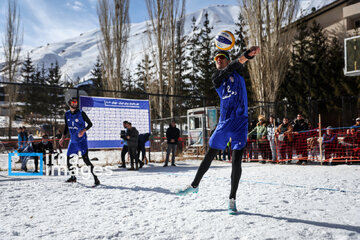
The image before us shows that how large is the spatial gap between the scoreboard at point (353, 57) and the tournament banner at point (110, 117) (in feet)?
31.9

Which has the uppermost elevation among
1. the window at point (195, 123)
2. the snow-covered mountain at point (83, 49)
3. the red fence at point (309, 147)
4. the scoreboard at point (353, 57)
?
the snow-covered mountain at point (83, 49)

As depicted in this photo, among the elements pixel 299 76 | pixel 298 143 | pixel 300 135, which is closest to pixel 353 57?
pixel 300 135

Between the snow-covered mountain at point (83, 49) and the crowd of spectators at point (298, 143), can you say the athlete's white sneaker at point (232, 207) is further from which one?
the snow-covered mountain at point (83, 49)

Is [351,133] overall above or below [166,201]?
above

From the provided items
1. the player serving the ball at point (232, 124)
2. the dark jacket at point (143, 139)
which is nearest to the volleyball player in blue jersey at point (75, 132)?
the player serving the ball at point (232, 124)

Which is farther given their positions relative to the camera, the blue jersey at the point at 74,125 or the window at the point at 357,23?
the window at the point at 357,23

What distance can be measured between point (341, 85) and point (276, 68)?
35.4 ft

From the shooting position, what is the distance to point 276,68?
1554 cm

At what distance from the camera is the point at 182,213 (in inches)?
133

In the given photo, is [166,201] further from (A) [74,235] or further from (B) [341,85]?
(B) [341,85]

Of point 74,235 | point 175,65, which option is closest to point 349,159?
point 74,235

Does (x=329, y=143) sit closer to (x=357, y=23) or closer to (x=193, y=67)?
(x=357, y=23)

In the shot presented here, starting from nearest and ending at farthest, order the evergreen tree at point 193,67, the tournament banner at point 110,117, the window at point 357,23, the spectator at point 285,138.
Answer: the tournament banner at point 110,117 < the spectator at point 285,138 < the window at point 357,23 < the evergreen tree at point 193,67

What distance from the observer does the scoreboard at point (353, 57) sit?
13.3 meters
